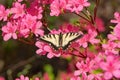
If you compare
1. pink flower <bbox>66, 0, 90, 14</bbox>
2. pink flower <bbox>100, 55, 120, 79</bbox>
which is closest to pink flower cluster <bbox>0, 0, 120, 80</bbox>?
pink flower <bbox>66, 0, 90, 14</bbox>

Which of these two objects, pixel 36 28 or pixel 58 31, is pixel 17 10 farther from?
pixel 58 31

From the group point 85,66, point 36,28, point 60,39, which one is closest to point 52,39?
point 60,39

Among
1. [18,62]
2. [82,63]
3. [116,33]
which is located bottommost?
[18,62]

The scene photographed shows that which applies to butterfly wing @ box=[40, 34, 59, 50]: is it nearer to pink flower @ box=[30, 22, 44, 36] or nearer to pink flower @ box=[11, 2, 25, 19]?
pink flower @ box=[30, 22, 44, 36]

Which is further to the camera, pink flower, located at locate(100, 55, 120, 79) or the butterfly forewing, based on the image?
the butterfly forewing

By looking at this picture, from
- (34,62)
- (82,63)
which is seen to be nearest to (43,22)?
(82,63)

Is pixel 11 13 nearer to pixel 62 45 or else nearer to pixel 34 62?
pixel 62 45
